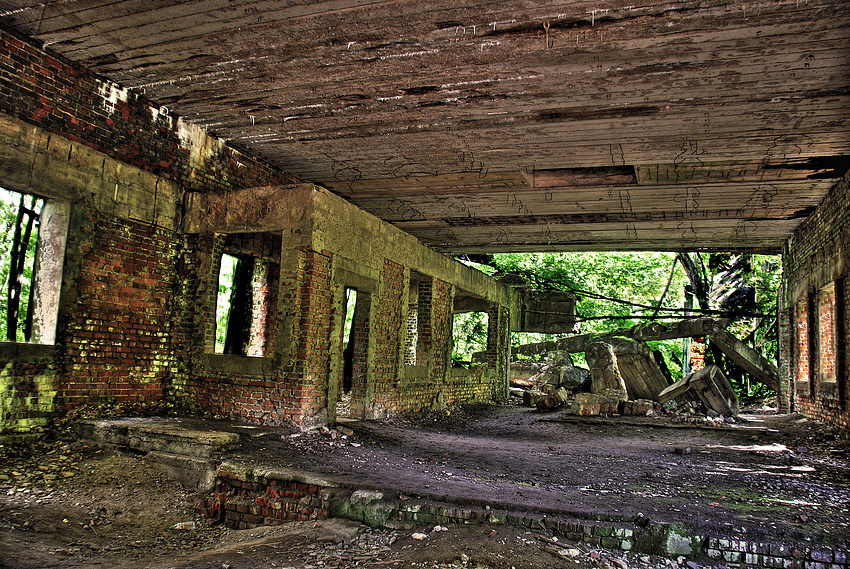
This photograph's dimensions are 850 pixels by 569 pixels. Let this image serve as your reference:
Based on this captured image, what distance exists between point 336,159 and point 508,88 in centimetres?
314

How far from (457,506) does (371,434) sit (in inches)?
135

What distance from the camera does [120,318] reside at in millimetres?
6723

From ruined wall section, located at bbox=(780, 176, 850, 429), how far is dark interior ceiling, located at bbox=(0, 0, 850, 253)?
0.67 meters

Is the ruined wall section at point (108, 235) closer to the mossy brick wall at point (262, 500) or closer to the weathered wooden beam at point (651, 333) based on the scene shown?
the mossy brick wall at point (262, 500)

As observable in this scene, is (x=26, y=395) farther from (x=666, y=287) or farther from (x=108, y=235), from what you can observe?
(x=666, y=287)

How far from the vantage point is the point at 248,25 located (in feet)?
16.8

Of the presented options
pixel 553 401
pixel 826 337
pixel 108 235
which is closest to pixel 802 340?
pixel 826 337

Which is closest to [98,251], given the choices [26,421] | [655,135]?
[26,421]

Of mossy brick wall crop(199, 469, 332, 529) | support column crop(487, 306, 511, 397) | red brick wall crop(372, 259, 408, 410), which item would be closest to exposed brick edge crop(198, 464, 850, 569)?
mossy brick wall crop(199, 469, 332, 529)

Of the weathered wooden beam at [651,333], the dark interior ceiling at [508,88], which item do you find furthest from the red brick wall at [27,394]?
the weathered wooden beam at [651,333]

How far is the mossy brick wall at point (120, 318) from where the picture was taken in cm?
623

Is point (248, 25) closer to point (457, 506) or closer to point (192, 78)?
point (192, 78)

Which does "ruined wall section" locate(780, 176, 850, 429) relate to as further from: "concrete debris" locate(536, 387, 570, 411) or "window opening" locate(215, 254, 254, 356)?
"window opening" locate(215, 254, 254, 356)

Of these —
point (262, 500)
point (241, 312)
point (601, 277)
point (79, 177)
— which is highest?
point (601, 277)
